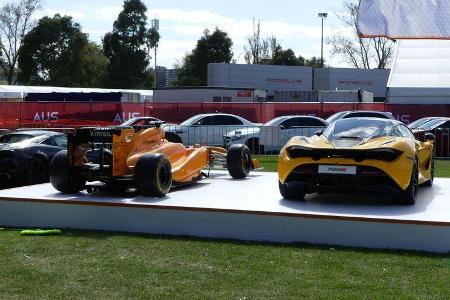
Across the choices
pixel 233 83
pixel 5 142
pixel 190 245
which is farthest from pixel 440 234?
pixel 233 83

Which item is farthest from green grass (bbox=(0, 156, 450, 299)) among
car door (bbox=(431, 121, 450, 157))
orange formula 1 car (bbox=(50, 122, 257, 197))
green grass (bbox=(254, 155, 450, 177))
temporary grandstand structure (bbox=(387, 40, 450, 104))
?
temporary grandstand structure (bbox=(387, 40, 450, 104))

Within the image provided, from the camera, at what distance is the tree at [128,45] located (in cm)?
6506

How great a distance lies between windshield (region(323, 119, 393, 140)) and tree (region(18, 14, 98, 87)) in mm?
59494

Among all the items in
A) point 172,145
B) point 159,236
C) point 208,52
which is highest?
point 208,52

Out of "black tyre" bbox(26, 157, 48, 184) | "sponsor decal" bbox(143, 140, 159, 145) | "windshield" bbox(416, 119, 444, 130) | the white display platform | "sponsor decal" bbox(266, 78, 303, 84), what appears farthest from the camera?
"sponsor decal" bbox(266, 78, 303, 84)

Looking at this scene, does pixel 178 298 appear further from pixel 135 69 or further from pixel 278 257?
pixel 135 69

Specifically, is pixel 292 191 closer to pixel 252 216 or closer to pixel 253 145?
pixel 252 216

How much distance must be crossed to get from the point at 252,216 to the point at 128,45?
2344 inches

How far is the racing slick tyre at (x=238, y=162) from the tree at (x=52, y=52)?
5636 cm

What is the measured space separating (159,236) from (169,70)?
88.1 meters

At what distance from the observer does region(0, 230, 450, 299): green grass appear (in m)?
5.45

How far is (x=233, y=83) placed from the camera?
197 ft

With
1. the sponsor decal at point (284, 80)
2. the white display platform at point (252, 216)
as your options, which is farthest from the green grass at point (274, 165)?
the sponsor decal at point (284, 80)

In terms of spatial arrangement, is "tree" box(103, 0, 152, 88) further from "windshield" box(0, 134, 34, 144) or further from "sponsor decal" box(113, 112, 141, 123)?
"windshield" box(0, 134, 34, 144)
